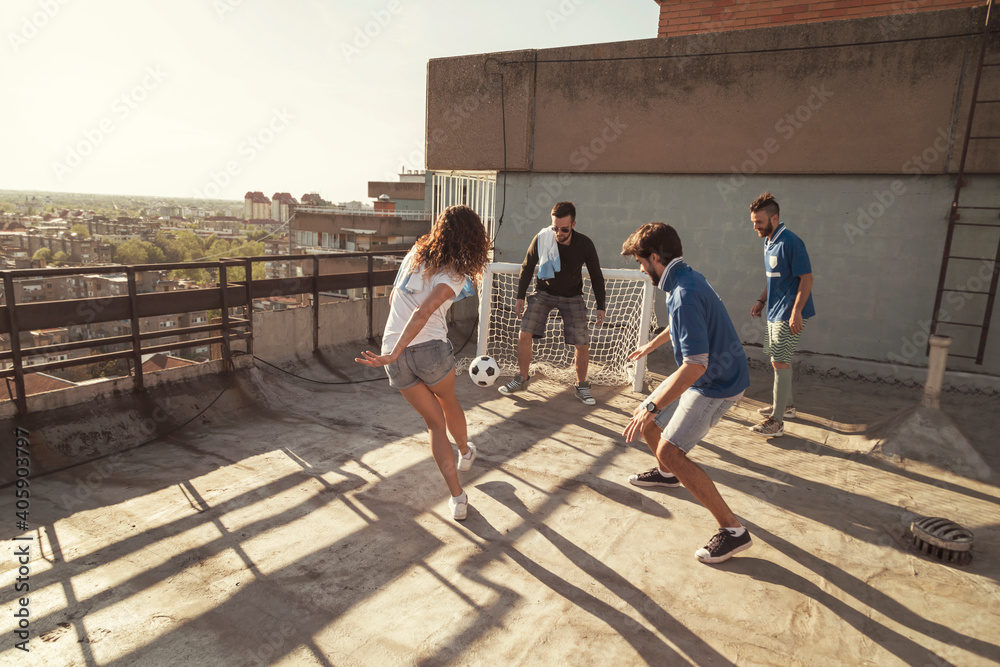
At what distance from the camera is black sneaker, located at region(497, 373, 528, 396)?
21.5ft

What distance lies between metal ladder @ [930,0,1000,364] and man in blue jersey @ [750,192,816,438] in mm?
2826

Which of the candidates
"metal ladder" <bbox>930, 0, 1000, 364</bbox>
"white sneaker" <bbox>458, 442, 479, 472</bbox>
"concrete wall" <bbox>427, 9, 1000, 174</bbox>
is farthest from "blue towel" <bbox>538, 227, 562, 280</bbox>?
"metal ladder" <bbox>930, 0, 1000, 364</bbox>

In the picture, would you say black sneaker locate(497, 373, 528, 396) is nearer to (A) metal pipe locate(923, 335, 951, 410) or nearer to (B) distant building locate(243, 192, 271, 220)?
(A) metal pipe locate(923, 335, 951, 410)

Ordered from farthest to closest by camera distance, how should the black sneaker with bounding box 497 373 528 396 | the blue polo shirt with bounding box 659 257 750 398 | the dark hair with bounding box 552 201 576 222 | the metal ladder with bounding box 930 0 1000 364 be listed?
1. the black sneaker with bounding box 497 373 528 396
2. the metal ladder with bounding box 930 0 1000 364
3. the dark hair with bounding box 552 201 576 222
4. the blue polo shirt with bounding box 659 257 750 398

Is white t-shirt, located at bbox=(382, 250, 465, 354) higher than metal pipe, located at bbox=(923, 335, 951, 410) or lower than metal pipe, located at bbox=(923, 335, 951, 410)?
higher

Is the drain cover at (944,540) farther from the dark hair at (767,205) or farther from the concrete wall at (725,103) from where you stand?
the concrete wall at (725,103)

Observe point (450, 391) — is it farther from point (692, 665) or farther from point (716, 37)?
point (716, 37)

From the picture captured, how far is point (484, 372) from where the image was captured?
231 inches

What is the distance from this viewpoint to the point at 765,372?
7.62 m

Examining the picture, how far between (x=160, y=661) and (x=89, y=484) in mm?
2244

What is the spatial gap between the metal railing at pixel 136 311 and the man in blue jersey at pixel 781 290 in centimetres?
462

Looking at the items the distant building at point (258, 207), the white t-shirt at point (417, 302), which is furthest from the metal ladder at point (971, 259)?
the distant building at point (258, 207)

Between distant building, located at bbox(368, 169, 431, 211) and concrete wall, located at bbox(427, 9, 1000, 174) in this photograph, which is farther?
distant building, located at bbox(368, 169, 431, 211)

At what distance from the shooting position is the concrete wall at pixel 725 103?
6.64m
